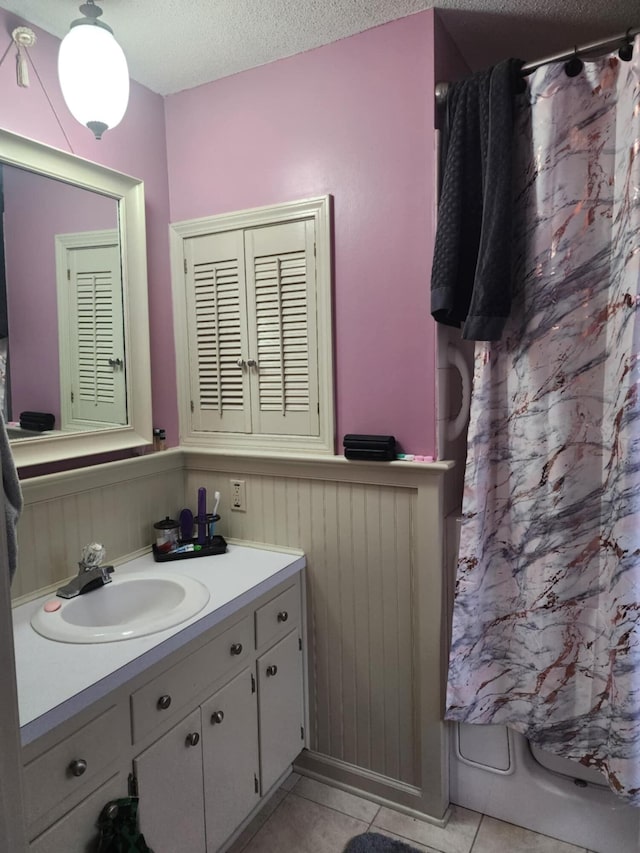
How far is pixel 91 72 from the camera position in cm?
147

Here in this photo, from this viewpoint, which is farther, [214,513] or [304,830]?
[214,513]

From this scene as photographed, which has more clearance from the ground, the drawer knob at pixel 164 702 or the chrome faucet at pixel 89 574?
the chrome faucet at pixel 89 574

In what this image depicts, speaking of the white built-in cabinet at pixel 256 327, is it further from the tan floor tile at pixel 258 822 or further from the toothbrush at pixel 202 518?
the tan floor tile at pixel 258 822

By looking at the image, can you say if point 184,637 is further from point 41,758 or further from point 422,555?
point 422,555

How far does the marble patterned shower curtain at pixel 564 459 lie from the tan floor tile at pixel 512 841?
12.6 inches

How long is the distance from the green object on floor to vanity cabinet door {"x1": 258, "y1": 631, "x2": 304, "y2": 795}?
53 centimetres

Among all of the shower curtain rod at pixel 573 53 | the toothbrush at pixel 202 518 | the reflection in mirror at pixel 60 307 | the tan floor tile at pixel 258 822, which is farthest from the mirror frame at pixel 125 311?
the tan floor tile at pixel 258 822

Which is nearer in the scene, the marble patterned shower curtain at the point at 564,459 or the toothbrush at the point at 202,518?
the marble patterned shower curtain at the point at 564,459

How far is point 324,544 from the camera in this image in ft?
6.21

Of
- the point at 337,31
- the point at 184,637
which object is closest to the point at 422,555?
the point at 184,637

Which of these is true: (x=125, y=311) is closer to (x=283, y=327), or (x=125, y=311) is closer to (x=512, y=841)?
(x=283, y=327)

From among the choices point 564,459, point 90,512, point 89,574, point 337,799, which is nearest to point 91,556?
point 89,574

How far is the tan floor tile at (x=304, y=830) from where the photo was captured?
66.6 inches

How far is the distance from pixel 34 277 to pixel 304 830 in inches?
74.2
